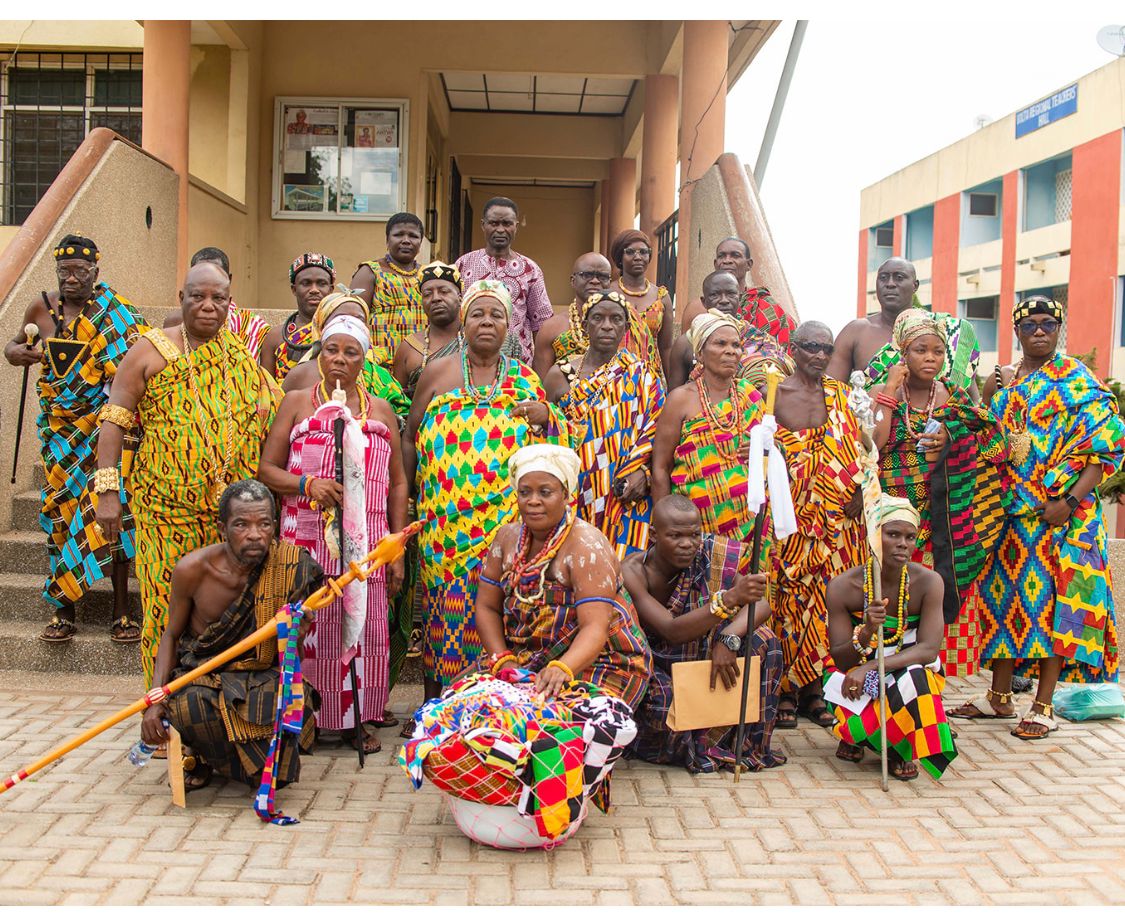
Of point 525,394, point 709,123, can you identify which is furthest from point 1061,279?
point 525,394

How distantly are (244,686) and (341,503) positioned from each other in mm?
904

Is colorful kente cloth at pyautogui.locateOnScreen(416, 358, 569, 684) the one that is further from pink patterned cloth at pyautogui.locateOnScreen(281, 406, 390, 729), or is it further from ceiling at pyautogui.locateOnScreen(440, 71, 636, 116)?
ceiling at pyautogui.locateOnScreen(440, 71, 636, 116)

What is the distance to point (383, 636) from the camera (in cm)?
517

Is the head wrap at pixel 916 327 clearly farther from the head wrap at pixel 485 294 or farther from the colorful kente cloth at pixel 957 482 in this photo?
the head wrap at pixel 485 294

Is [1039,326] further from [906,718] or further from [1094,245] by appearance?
[1094,245]

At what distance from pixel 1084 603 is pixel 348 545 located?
3554mm

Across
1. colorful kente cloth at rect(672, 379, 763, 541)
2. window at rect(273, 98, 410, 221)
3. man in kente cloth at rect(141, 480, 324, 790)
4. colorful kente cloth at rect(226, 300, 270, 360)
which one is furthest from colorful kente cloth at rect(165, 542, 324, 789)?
window at rect(273, 98, 410, 221)

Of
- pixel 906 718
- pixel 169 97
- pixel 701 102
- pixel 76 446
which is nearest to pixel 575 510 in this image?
pixel 906 718

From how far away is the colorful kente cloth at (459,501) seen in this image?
5.19m

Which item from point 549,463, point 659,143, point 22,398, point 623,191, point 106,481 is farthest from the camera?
point 623,191

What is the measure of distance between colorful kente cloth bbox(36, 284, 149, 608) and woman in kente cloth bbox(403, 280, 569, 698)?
1.95 metres

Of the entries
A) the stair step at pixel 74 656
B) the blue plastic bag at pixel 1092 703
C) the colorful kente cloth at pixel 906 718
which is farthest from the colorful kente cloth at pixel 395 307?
the blue plastic bag at pixel 1092 703

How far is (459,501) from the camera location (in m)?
5.22

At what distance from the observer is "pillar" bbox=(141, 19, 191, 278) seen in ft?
33.2
